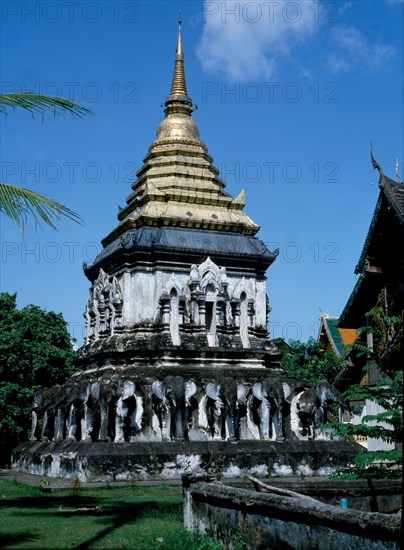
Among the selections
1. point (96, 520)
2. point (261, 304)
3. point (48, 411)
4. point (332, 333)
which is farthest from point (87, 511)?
point (332, 333)

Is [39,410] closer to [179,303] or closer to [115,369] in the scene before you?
[115,369]

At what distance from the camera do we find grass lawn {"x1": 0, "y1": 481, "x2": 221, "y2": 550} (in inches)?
373

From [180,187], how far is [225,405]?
8668mm

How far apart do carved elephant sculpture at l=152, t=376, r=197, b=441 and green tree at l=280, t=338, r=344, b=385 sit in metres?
12.3

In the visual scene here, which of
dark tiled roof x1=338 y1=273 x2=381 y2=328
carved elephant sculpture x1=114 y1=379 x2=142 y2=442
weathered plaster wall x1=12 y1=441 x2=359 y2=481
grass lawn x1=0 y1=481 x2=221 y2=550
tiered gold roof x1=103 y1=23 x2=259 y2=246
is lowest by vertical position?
grass lawn x1=0 y1=481 x2=221 y2=550

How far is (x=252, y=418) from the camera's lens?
21.9m

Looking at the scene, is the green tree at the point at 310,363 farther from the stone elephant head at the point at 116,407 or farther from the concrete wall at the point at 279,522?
the concrete wall at the point at 279,522

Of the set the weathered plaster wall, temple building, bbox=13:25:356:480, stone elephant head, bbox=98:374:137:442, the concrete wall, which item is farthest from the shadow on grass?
stone elephant head, bbox=98:374:137:442

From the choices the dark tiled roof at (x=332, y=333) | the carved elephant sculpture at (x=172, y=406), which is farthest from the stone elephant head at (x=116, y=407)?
the dark tiled roof at (x=332, y=333)

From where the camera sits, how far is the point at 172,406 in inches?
792

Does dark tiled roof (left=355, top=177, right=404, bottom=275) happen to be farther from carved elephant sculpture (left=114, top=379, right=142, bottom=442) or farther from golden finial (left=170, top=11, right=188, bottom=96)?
golden finial (left=170, top=11, right=188, bottom=96)

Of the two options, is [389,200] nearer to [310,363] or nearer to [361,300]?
[361,300]

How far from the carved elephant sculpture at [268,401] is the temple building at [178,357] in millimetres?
30

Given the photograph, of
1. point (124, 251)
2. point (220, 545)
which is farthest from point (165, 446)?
point (220, 545)
